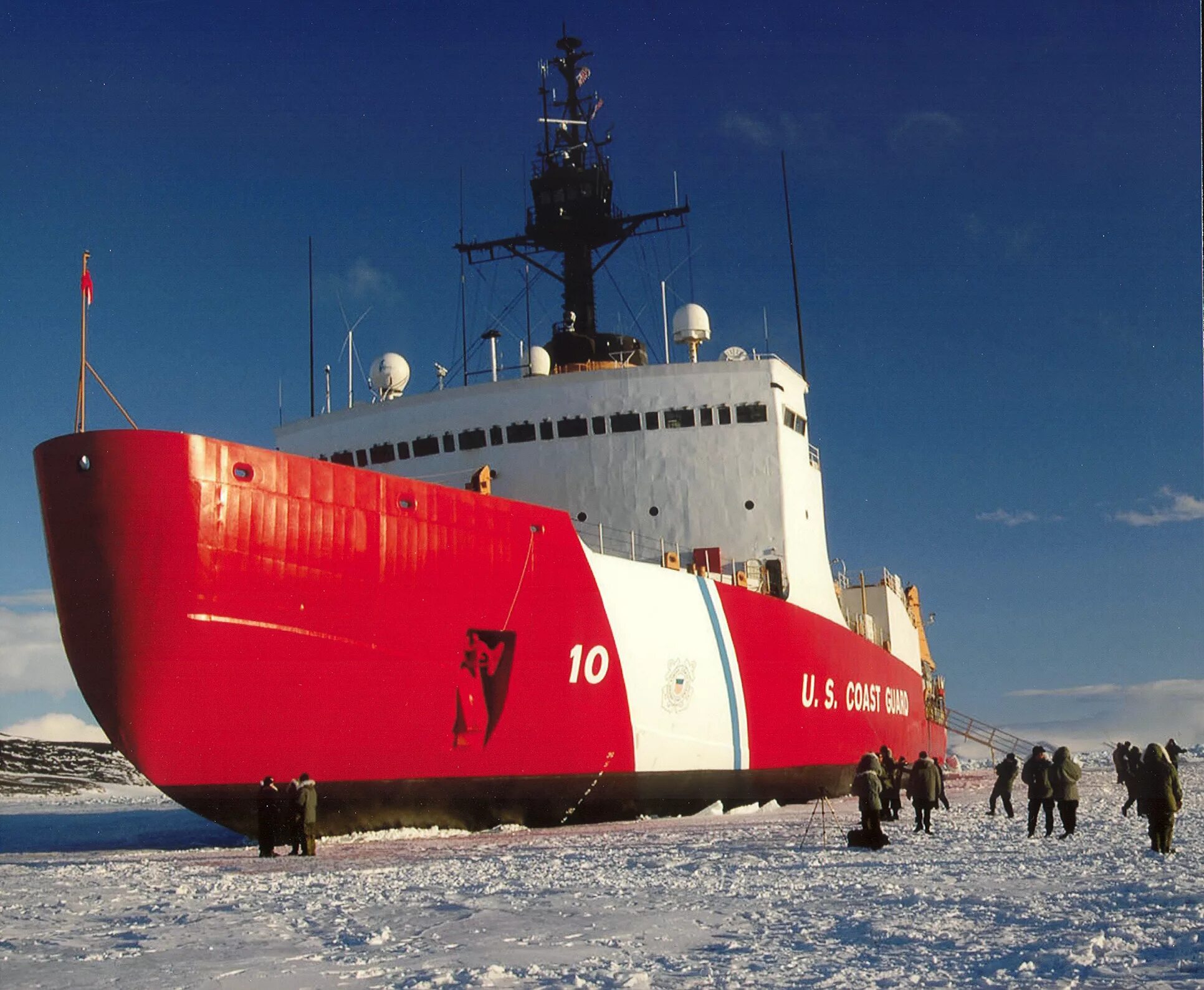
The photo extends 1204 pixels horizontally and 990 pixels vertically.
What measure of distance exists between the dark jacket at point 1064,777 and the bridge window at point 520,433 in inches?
444

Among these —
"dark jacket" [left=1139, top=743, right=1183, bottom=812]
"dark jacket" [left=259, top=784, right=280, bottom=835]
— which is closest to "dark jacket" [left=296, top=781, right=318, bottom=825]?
"dark jacket" [left=259, top=784, right=280, bottom=835]

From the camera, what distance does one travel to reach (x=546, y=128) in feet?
94.3

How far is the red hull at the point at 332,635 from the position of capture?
485 inches

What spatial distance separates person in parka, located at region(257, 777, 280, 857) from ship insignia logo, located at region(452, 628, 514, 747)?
7.94ft

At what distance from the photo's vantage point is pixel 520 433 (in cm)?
2138

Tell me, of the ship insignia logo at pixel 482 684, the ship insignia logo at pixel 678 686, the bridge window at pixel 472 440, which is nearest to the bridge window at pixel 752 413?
the bridge window at pixel 472 440

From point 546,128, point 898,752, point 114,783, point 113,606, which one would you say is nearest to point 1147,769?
point 113,606

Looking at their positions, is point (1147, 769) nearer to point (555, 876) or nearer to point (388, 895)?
point (555, 876)

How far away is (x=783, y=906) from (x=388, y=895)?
9.84ft

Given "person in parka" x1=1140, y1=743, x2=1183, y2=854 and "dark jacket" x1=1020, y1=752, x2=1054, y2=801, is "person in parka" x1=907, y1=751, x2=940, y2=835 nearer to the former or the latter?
"dark jacket" x1=1020, y1=752, x2=1054, y2=801

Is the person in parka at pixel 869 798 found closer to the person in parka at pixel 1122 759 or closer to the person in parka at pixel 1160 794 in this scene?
the person in parka at pixel 1160 794

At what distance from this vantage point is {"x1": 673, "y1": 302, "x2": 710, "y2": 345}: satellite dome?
24.2m

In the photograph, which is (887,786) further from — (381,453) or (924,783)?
(381,453)

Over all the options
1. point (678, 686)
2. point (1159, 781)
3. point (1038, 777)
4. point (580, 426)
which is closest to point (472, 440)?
point (580, 426)
